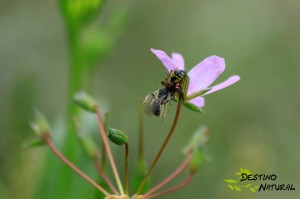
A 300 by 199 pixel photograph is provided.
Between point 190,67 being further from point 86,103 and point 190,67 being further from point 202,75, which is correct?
point 202,75

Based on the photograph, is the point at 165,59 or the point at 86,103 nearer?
the point at 165,59

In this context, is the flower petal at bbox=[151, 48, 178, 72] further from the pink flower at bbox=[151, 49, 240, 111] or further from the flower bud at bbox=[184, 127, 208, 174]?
the flower bud at bbox=[184, 127, 208, 174]

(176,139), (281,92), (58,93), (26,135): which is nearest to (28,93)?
(26,135)

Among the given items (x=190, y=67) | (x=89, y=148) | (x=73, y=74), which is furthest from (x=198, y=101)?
(x=190, y=67)

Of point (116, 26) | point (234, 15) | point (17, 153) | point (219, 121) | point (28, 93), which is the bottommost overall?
point (17, 153)

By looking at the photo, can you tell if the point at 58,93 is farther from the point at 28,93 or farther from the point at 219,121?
the point at 28,93

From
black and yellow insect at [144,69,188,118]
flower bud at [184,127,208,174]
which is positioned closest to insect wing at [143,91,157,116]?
black and yellow insect at [144,69,188,118]
